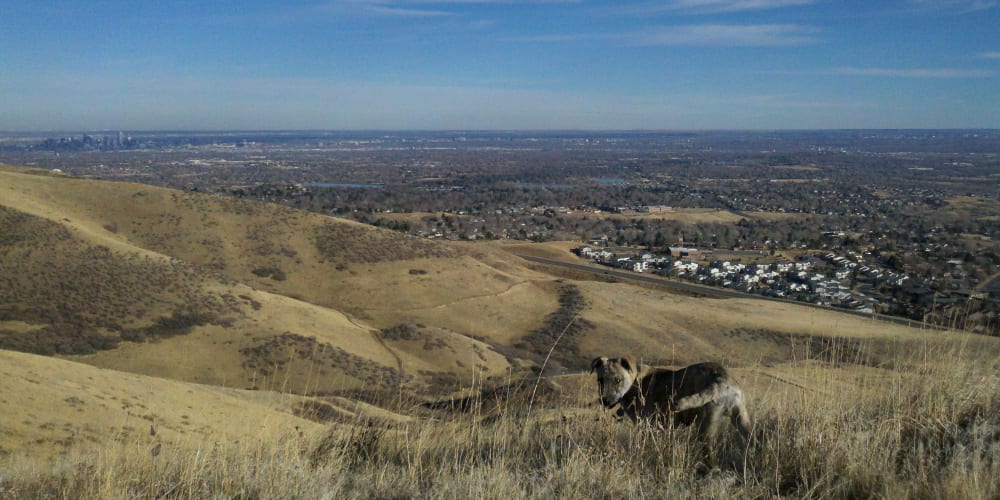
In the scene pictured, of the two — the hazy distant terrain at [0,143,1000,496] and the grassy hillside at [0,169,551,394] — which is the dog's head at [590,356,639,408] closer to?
the hazy distant terrain at [0,143,1000,496]

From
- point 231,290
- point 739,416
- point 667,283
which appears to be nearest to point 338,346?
point 231,290

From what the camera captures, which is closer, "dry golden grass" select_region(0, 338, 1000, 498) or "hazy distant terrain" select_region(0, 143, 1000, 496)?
"dry golden grass" select_region(0, 338, 1000, 498)

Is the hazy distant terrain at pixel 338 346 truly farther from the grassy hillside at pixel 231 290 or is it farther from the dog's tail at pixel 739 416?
the dog's tail at pixel 739 416

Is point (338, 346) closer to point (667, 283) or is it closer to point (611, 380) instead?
point (611, 380)

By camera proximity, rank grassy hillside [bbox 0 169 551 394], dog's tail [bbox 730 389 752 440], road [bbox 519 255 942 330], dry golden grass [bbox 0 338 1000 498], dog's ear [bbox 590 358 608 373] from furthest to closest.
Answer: road [bbox 519 255 942 330], grassy hillside [bbox 0 169 551 394], dog's ear [bbox 590 358 608 373], dog's tail [bbox 730 389 752 440], dry golden grass [bbox 0 338 1000 498]

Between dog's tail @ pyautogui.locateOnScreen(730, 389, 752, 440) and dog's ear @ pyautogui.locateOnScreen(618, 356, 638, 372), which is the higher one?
dog's ear @ pyautogui.locateOnScreen(618, 356, 638, 372)

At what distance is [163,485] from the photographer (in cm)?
375

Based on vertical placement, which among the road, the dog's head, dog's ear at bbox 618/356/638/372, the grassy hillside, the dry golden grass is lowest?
the road

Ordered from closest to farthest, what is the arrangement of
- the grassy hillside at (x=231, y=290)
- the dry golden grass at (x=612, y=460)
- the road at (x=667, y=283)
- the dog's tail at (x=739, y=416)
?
the dry golden grass at (x=612, y=460)
the dog's tail at (x=739, y=416)
the grassy hillside at (x=231, y=290)
the road at (x=667, y=283)

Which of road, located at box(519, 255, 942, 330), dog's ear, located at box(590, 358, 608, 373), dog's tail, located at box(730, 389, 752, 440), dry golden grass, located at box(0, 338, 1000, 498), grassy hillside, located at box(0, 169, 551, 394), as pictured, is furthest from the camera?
road, located at box(519, 255, 942, 330)

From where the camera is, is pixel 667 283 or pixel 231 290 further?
pixel 667 283

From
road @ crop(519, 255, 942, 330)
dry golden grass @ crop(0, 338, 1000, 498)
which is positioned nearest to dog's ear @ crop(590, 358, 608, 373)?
dry golden grass @ crop(0, 338, 1000, 498)

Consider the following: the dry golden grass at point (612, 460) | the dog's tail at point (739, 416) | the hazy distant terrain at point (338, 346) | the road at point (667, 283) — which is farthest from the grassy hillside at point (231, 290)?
the road at point (667, 283)

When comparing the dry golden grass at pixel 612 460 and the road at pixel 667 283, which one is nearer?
the dry golden grass at pixel 612 460
